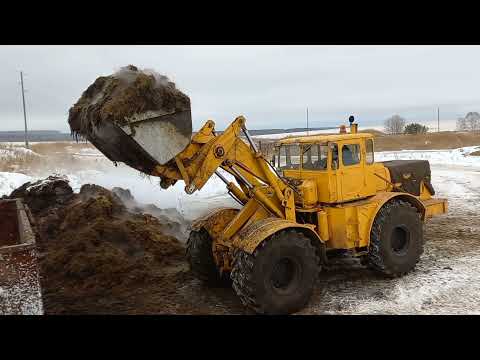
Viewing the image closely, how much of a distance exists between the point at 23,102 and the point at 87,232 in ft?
60.8

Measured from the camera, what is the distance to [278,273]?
576 centimetres

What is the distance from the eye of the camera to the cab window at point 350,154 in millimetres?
6598

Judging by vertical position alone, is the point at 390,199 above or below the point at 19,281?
above

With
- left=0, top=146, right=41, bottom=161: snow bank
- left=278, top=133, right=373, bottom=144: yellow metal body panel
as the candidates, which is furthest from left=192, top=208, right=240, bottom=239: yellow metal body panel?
left=0, top=146, right=41, bottom=161: snow bank

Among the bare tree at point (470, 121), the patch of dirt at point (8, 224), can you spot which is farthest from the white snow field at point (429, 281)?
the bare tree at point (470, 121)

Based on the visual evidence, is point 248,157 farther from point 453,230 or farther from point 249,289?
point 453,230

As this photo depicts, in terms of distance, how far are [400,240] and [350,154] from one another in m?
1.63

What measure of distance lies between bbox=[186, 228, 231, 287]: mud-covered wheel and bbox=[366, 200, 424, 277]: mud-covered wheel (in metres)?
2.35

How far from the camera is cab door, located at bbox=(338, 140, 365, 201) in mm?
6559

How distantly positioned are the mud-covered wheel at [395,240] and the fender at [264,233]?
1045 mm

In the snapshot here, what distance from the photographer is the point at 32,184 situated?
39.4 feet

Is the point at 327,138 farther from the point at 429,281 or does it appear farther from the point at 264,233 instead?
the point at 429,281

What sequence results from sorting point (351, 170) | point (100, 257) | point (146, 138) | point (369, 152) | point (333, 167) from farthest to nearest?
point (100, 257)
point (369, 152)
point (351, 170)
point (333, 167)
point (146, 138)

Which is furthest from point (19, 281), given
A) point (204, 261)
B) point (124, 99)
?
point (204, 261)
